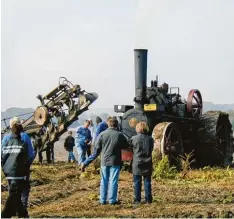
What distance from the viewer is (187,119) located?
58.1 feet

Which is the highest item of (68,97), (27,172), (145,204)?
(68,97)

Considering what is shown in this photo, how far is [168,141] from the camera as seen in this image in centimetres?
1516

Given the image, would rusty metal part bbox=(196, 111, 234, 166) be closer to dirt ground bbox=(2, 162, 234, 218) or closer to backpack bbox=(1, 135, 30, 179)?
dirt ground bbox=(2, 162, 234, 218)

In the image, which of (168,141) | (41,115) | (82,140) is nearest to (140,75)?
(168,141)

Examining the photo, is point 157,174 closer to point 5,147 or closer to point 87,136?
point 87,136

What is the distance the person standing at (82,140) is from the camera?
1803 centimetres

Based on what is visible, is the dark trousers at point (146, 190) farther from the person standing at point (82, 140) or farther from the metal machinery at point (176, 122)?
the person standing at point (82, 140)

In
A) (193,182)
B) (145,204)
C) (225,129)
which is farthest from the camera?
(225,129)

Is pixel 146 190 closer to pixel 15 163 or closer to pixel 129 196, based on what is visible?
pixel 129 196

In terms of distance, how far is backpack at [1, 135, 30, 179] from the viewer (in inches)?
331

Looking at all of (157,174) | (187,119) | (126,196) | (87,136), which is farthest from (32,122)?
(126,196)

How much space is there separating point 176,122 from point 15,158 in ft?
31.4

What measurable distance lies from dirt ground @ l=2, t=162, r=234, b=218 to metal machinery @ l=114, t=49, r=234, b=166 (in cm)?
122

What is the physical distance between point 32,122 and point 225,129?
6.69 metres
